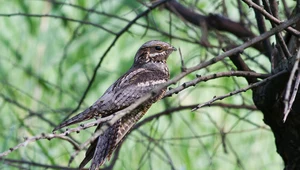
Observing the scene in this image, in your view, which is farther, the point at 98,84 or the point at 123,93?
the point at 98,84

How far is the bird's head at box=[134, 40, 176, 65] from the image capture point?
3967 mm

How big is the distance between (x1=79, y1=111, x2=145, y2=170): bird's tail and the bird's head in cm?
65

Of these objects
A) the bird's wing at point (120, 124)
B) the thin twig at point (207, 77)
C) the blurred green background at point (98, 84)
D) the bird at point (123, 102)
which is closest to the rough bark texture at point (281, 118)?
the thin twig at point (207, 77)

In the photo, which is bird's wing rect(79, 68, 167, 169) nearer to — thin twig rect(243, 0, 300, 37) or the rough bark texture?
the rough bark texture

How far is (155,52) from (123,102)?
2.39 ft

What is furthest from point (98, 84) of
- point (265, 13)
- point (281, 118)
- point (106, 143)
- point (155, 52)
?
point (265, 13)

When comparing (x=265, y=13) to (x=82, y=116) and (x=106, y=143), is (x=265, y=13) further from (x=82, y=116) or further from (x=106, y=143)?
(x=106, y=143)

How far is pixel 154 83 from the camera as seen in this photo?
3.59 meters

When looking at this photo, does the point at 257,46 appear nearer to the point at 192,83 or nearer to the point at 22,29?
the point at 192,83

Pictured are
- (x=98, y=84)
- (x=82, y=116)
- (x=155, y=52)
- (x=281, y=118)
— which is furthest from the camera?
(x=98, y=84)

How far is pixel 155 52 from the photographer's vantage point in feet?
13.0

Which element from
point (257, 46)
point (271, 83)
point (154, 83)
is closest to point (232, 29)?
point (257, 46)

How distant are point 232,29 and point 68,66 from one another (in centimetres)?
150

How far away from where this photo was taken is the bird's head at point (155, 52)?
3.97 metres
